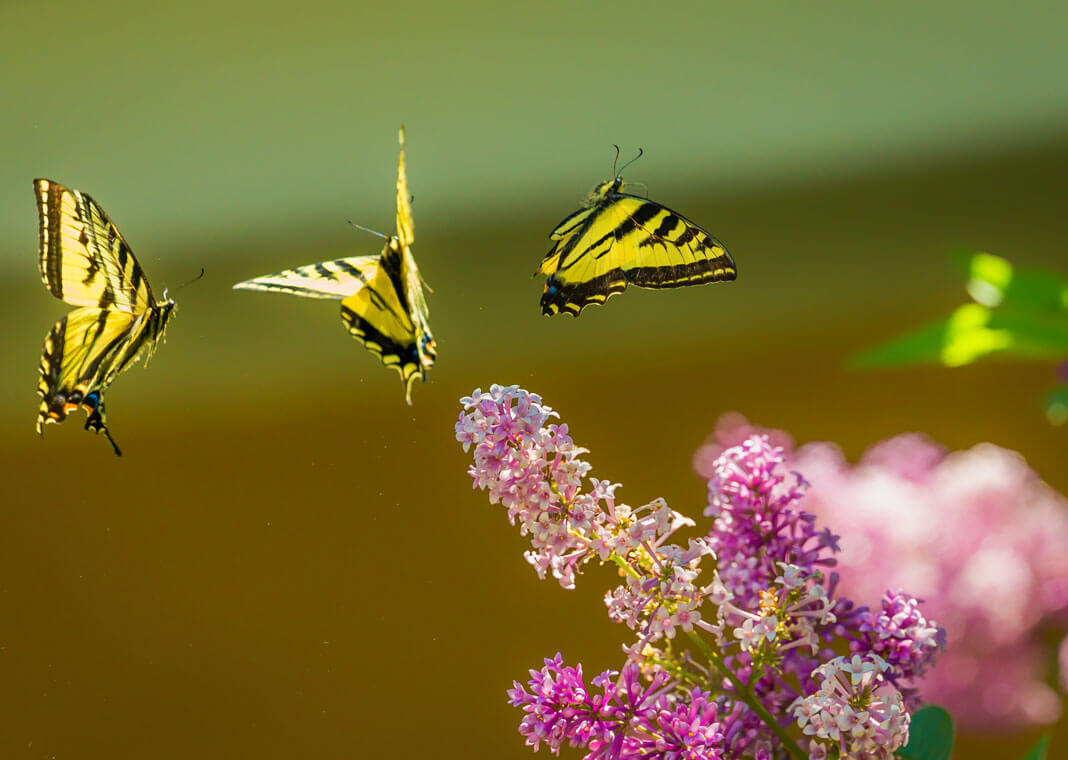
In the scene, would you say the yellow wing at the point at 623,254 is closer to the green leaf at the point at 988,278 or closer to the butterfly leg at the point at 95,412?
the green leaf at the point at 988,278

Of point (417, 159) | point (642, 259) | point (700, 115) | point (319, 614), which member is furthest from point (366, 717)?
point (700, 115)

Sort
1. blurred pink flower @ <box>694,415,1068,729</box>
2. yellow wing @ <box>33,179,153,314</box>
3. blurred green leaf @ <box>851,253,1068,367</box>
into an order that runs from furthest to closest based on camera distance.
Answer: blurred pink flower @ <box>694,415,1068,729</box>, yellow wing @ <box>33,179,153,314</box>, blurred green leaf @ <box>851,253,1068,367</box>

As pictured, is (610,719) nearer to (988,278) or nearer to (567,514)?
(567,514)

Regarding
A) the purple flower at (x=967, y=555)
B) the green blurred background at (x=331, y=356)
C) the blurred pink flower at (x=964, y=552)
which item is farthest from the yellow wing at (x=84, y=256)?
the purple flower at (x=967, y=555)

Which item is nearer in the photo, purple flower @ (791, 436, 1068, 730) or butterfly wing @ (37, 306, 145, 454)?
butterfly wing @ (37, 306, 145, 454)

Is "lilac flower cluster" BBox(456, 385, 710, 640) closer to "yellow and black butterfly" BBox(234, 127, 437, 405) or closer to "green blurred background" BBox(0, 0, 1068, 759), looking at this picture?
"yellow and black butterfly" BBox(234, 127, 437, 405)

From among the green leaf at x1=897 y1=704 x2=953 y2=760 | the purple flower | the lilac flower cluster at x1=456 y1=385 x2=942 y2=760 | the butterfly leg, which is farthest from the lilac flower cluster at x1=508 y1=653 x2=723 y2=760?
the purple flower

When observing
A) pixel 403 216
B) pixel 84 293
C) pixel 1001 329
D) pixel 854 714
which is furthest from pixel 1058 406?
pixel 84 293

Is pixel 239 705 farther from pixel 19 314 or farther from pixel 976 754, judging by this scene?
pixel 976 754
